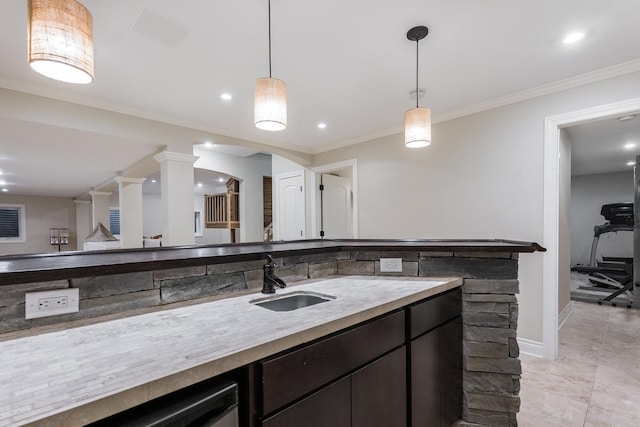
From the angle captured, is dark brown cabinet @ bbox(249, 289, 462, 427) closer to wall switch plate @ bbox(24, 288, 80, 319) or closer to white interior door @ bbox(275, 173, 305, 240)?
wall switch plate @ bbox(24, 288, 80, 319)

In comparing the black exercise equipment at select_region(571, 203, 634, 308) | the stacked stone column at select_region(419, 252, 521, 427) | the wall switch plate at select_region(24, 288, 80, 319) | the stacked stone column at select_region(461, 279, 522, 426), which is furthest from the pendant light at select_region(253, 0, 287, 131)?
the black exercise equipment at select_region(571, 203, 634, 308)

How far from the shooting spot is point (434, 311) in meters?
1.55

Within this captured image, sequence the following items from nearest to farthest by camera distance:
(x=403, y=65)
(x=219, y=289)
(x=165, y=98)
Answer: (x=219, y=289) → (x=403, y=65) → (x=165, y=98)

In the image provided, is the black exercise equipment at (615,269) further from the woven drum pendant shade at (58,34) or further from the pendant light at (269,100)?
the woven drum pendant shade at (58,34)

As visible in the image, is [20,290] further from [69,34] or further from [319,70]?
[319,70]

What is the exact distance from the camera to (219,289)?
142cm

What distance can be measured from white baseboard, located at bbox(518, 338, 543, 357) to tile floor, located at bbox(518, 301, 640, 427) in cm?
6

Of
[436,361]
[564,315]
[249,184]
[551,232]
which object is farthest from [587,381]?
[249,184]

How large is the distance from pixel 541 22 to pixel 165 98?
131 inches

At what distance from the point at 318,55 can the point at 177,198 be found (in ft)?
7.98

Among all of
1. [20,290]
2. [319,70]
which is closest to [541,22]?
[319,70]

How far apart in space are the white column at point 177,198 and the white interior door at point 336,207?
7.32 ft

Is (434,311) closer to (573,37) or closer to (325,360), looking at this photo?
(325,360)

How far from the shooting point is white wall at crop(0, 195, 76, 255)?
9.05m
